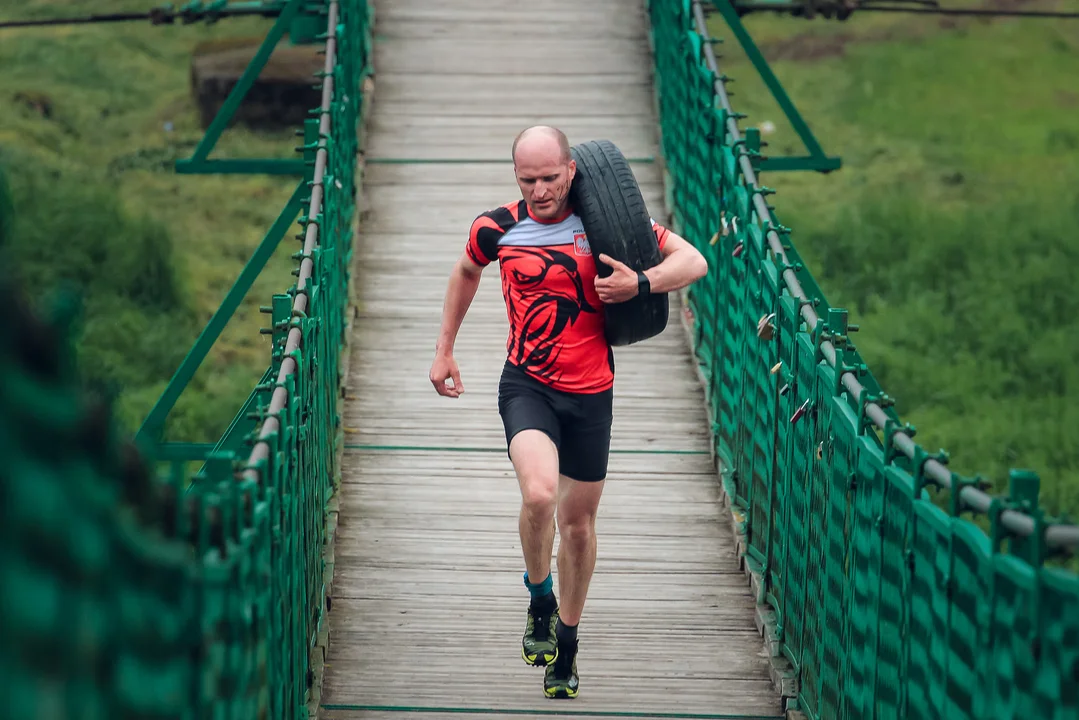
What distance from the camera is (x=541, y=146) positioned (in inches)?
179

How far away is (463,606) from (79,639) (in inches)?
149

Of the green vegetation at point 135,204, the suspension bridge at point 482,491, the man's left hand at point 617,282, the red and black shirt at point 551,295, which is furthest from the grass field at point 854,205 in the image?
the man's left hand at point 617,282

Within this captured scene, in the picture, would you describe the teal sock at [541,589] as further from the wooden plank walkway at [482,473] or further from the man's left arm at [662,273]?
the man's left arm at [662,273]

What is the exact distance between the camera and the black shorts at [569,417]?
15.6ft

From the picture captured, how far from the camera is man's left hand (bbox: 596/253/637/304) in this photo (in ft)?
15.0

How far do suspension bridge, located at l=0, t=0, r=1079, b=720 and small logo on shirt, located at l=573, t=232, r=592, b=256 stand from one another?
2.55ft

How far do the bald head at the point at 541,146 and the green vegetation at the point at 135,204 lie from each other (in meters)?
9.38

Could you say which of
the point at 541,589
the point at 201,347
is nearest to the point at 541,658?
the point at 541,589

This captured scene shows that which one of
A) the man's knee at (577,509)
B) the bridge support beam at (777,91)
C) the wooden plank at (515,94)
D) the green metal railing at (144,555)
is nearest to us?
the green metal railing at (144,555)

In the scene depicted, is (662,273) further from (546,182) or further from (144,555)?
(144,555)

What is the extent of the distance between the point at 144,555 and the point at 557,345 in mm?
2609

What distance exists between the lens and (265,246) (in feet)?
27.2

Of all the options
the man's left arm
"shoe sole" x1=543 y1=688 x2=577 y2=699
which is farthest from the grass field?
the man's left arm

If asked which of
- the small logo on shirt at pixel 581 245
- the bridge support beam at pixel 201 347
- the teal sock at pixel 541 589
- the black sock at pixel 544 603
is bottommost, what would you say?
the bridge support beam at pixel 201 347
